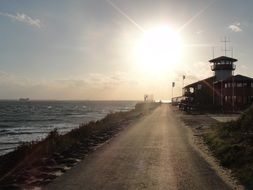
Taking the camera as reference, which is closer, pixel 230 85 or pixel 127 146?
pixel 127 146

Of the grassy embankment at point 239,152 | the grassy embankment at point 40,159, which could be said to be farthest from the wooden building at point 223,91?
the grassy embankment at point 40,159

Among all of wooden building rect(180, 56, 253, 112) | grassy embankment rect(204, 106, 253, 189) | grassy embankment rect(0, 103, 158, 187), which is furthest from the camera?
wooden building rect(180, 56, 253, 112)

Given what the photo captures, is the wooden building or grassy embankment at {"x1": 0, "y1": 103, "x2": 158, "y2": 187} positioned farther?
the wooden building

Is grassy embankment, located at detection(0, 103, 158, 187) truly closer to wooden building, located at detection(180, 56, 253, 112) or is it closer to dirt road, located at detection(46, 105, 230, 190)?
dirt road, located at detection(46, 105, 230, 190)

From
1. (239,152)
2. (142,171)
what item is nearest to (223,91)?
(239,152)

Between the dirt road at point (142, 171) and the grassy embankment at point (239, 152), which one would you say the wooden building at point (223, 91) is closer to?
the grassy embankment at point (239, 152)

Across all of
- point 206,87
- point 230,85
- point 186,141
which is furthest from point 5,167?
point 206,87

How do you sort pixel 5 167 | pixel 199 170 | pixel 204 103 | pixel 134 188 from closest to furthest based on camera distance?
pixel 134 188 → pixel 199 170 → pixel 5 167 → pixel 204 103

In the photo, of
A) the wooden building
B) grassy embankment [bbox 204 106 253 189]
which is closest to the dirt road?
grassy embankment [bbox 204 106 253 189]

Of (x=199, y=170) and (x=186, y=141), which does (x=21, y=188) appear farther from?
(x=186, y=141)

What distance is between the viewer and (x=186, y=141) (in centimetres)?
2534

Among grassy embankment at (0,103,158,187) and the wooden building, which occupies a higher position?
the wooden building

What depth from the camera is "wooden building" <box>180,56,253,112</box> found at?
248ft

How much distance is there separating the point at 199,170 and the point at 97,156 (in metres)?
5.54
